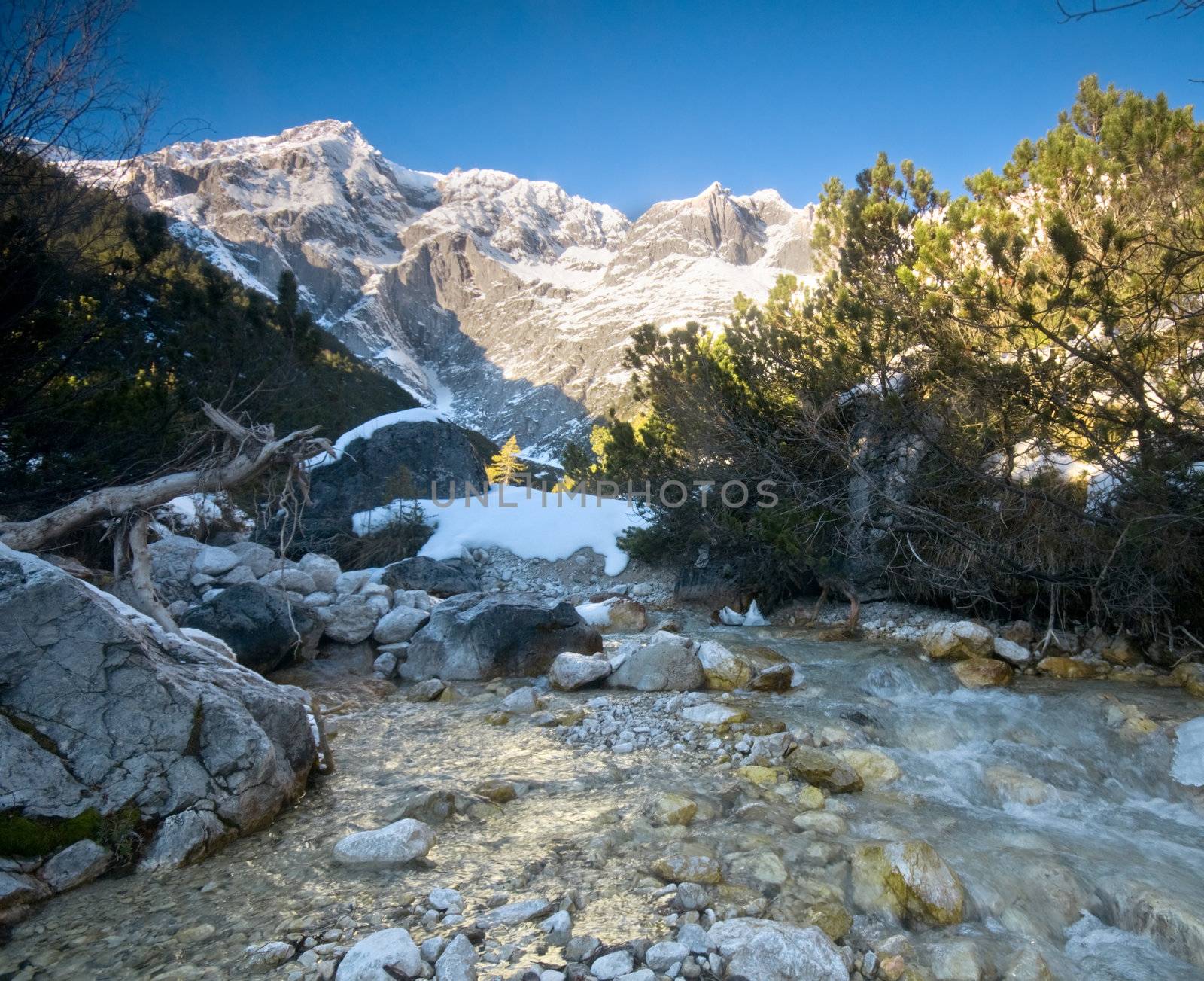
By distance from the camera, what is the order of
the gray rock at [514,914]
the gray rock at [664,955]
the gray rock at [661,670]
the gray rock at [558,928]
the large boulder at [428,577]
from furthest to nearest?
1. the large boulder at [428,577]
2. the gray rock at [661,670]
3. the gray rock at [514,914]
4. the gray rock at [558,928]
5. the gray rock at [664,955]

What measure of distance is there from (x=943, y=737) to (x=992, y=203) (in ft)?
14.6

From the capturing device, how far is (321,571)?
9.40m

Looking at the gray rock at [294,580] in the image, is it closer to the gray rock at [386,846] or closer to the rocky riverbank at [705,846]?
the rocky riverbank at [705,846]

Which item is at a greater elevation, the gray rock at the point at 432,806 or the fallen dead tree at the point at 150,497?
the fallen dead tree at the point at 150,497

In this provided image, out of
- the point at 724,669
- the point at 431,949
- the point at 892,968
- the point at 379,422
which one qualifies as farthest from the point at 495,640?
the point at 379,422

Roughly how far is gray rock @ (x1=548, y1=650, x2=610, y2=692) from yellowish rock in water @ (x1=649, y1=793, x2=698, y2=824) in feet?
8.68

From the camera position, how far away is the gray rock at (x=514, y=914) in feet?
8.11

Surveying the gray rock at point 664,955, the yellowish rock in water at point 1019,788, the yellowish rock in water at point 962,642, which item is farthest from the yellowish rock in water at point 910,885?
the yellowish rock in water at point 962,642

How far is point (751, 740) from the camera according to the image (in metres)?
4.43

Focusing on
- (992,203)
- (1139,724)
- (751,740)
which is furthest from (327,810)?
(992,203)

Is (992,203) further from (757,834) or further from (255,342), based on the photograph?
(255,342)

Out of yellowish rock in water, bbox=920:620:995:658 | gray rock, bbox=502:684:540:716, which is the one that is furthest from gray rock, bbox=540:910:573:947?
yellowish rock in water, bbox=920:620:995:658

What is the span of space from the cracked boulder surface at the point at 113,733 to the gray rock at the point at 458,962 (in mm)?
1443

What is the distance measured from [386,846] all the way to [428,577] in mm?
7806
